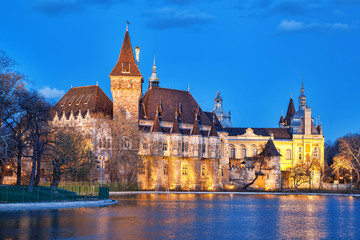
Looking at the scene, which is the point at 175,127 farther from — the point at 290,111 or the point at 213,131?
the point at 290,111

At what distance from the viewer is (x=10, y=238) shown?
77.4 ft

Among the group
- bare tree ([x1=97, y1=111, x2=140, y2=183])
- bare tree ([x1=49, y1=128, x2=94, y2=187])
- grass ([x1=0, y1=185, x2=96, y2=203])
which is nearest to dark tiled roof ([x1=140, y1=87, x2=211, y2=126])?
bare tree ([x1=97, y1=111, x2=140, y2=183])

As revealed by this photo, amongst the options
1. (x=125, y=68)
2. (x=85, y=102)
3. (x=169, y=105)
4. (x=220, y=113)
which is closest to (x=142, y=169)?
(x=169, y=105)

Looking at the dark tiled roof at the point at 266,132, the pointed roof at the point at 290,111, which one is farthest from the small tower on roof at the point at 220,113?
the dark tiled roof at the point at 266,132

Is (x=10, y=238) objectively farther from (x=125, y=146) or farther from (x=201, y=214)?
(x=125, y=146)

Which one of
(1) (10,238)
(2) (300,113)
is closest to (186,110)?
(2) (300,113)

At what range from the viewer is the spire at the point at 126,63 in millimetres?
91625

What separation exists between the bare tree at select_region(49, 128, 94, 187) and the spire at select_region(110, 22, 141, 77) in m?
16.4

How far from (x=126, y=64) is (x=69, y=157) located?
30702 mm

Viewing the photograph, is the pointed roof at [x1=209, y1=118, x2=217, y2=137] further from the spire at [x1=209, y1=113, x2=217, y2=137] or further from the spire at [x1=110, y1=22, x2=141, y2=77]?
the spire at [x1=110, y1=22, x2=141, y2=77]

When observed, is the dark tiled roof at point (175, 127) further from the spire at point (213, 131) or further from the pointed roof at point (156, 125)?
the spire at point (213, 131)

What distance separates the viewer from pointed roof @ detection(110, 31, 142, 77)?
9162cm

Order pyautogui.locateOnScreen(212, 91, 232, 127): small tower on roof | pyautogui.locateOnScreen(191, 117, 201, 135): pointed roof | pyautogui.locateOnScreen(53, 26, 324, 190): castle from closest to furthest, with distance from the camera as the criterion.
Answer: pyautogui.locateOnScreen(53, 26, 324, 190): castle, pyautogui.locateOnScreen(191, 117, 201, 135): pointed roof, pyautogui.locateOnScreen(212, 91, 232, 127): small tower on roof

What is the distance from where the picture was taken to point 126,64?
92062 millimetres
